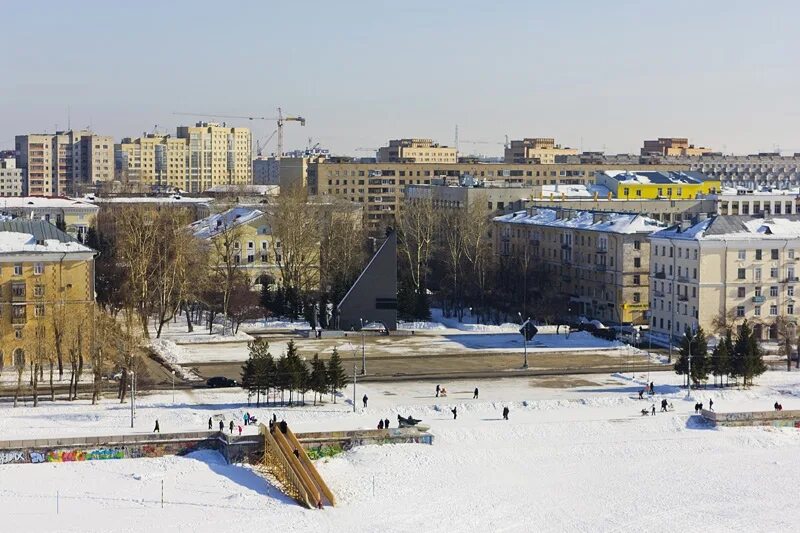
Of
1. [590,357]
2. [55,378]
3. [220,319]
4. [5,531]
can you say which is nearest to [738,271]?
[590,357]

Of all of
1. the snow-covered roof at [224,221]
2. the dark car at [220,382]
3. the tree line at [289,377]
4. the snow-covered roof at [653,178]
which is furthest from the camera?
the snow-covered roof at [653,178]

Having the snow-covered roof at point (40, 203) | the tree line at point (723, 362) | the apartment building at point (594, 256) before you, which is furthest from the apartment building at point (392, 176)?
the tree line at point (723, 362)

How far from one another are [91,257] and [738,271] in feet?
105

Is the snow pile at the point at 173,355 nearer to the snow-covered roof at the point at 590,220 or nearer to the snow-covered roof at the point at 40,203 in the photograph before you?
the snow-covered roof at the point at 590,220

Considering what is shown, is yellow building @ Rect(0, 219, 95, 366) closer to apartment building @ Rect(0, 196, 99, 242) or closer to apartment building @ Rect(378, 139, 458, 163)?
apartment building @ Rect(0, 196, 99, 242)

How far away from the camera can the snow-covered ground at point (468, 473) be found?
4097 cm

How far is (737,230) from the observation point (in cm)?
7400

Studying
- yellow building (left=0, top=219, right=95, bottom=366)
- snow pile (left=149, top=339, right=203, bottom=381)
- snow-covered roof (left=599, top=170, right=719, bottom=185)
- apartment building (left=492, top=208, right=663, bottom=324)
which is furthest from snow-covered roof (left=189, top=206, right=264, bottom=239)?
snow-covered roof (left=599, top=170, right=719, bottom=185)

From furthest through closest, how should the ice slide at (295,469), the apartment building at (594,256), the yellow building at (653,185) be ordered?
the yellow building at (653,185) → the apartment building at (594,256) → the ice slide at (295,469)

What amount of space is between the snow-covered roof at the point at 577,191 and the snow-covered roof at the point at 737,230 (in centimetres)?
3768

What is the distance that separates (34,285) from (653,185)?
65.6m

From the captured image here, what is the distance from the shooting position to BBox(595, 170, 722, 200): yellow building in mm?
116750

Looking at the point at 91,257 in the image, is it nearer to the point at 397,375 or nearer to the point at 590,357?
the point at 397,375

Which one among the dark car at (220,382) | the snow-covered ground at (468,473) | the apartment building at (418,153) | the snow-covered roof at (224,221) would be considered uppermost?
the apartment building at (418,153)
